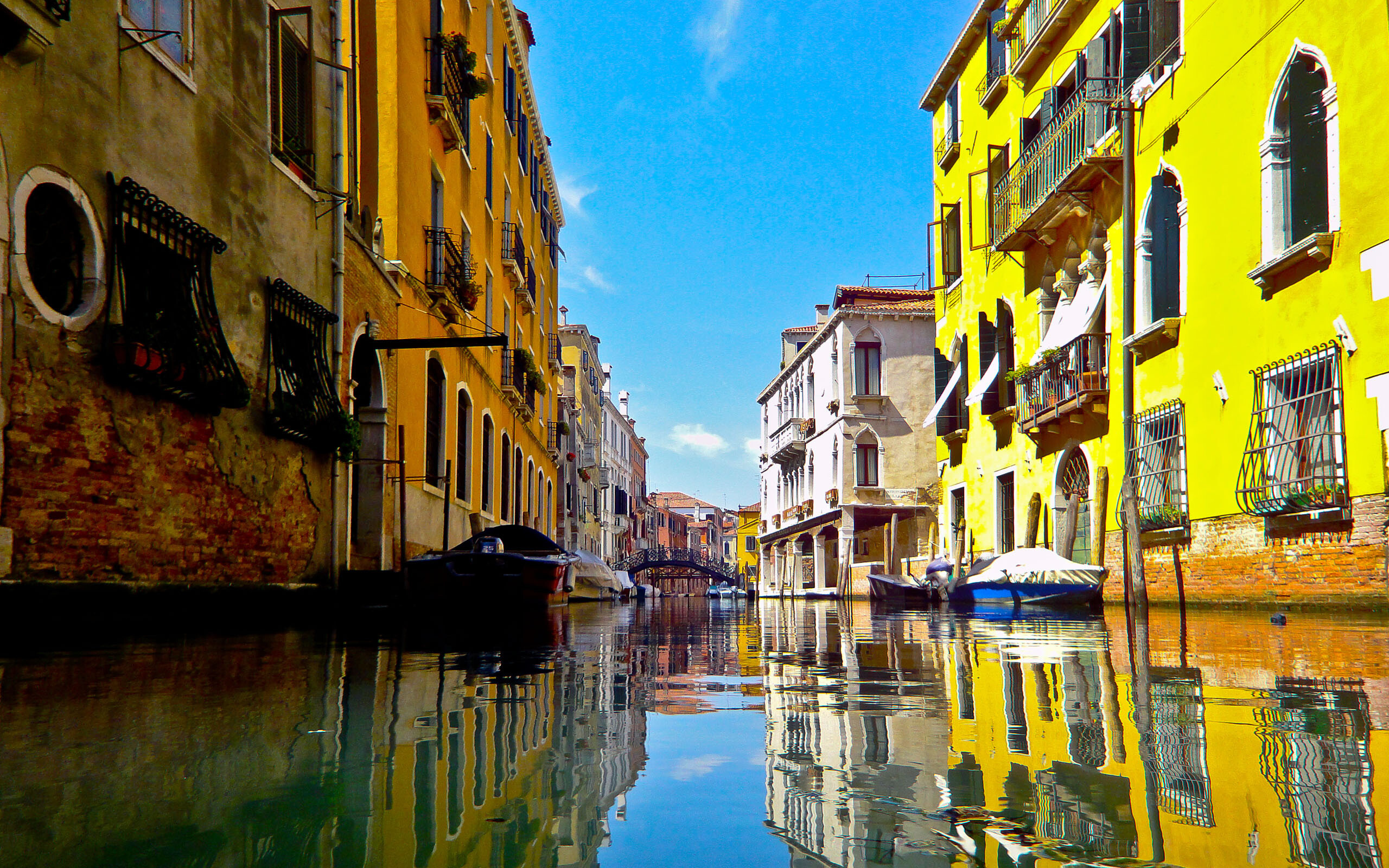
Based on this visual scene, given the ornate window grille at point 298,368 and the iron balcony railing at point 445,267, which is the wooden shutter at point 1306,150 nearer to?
the ornate window grille at point 298,368

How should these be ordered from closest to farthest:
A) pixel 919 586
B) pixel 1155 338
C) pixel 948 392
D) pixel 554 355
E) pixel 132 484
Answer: pixel 132 484 → pixel 1155 338 → pixel 919 586 → pixel 948 392 → pixel 554 355

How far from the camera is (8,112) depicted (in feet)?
17.7

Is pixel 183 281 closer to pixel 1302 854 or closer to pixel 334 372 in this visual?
pixel 334 372

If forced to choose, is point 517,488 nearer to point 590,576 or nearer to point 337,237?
point 590,576

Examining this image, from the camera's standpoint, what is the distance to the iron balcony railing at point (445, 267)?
562 inches

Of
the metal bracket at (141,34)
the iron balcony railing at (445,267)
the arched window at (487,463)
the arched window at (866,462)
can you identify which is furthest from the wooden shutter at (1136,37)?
the arched window at (866,462)

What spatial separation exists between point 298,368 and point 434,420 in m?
5.16

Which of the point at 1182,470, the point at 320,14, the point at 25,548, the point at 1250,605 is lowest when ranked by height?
the point at 1250,605

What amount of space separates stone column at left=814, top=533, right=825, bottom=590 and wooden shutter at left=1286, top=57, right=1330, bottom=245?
2604 cm

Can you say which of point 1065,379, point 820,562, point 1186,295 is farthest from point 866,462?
point 1186,295

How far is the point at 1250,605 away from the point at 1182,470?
221 cm

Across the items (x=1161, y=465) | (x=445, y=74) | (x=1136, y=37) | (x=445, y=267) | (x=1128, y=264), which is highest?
(x=1136, y=37)

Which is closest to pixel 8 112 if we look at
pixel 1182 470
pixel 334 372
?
pixel 334 372

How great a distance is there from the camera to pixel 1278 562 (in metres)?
10.4
